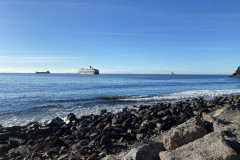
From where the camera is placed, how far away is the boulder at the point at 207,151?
3.43 meters

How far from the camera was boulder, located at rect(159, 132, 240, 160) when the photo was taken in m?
3.43

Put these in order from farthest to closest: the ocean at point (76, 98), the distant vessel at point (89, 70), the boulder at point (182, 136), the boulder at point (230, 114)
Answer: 1. the distant vessel at point (89, 70)
2. the ocean at point (76, 98)
3. the boulder at point (230, 114)
4. the boulder at point (182, 136)

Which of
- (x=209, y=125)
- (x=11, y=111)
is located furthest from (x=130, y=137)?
(x=11, y=111)

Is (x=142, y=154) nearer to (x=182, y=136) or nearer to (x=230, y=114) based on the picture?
(x=182, y=136)

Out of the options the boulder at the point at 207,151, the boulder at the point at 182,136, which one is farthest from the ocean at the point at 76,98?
the boulder at the point at 207,151

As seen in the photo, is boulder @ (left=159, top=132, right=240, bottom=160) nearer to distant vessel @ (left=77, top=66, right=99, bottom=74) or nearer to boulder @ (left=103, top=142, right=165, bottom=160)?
boulder @ (left=103, top=142, right=165, bottom=160)

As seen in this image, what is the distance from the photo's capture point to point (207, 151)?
3617 mm

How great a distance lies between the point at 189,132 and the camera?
4617 millimetres

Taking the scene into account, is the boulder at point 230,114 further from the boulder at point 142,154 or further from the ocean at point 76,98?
the ocean at point 76,98

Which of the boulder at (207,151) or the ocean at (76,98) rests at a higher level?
the boulder at (207,151)

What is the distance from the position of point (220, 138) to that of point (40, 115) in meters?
12.9

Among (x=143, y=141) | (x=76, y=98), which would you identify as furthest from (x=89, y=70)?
(x=143, y=141)

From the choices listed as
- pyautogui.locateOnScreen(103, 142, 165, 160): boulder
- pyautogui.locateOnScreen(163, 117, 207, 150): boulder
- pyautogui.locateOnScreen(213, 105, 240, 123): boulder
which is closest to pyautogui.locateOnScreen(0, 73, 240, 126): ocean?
pyautogui.locateOnScreen(103, 142, 165, 160): boulder

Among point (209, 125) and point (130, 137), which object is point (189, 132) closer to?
point (209, 125)
